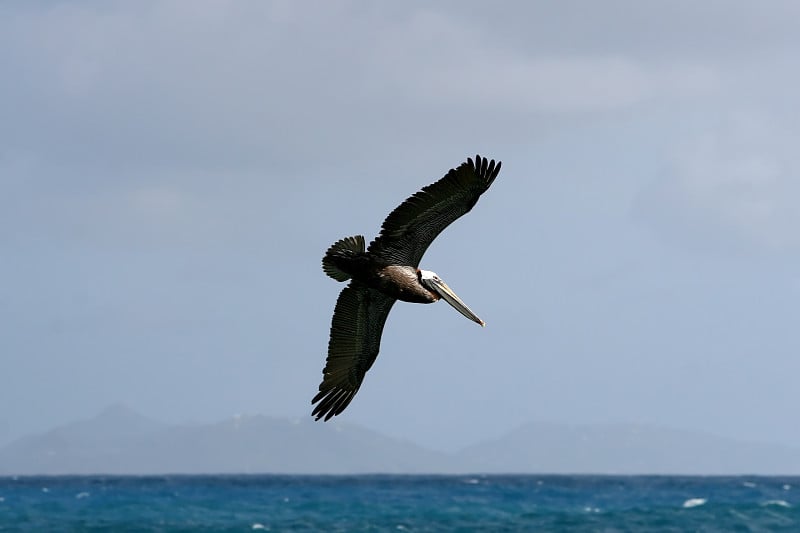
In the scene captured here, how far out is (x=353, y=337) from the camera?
52.9 feet

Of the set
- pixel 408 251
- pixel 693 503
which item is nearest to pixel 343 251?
pixel 408 251

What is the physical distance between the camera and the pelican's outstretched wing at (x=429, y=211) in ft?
45.2

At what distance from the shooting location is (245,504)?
73.3 metres

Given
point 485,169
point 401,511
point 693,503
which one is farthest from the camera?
point 693,503

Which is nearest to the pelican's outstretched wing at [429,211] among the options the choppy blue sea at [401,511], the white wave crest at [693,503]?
the choppy blue sea at [401,511]

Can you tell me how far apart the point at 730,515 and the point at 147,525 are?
24645 millimetres

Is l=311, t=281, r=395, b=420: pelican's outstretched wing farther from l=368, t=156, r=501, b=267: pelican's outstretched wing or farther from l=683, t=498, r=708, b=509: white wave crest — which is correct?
l=683, t=498, r=708, b=509: white wave crest

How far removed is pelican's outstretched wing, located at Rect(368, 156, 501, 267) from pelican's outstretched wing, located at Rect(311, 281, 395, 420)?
1329 mm

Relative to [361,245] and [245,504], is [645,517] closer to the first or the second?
[245,504]

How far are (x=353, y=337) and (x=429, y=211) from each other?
2.49 meters

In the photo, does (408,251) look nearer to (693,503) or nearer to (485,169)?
(485,169)

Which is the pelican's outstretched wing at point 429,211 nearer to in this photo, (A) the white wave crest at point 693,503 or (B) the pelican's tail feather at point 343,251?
(B) the pelican's tail feather at point 343,251

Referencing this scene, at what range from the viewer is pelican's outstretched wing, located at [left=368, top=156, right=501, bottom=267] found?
1379 cm

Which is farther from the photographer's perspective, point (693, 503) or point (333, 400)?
point (693, 503)
